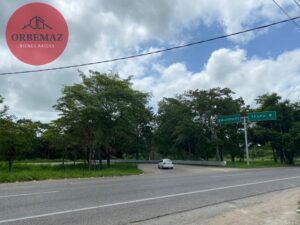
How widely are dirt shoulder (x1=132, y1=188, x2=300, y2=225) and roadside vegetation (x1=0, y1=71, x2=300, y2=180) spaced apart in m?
15.7

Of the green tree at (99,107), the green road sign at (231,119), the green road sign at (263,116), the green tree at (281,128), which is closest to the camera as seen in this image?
the green tree at (99,107)

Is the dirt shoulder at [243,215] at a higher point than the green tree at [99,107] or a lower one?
lower

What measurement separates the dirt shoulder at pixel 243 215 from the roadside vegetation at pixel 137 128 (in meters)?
15.7

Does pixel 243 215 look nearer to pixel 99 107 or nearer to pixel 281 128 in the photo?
pixel 99 107

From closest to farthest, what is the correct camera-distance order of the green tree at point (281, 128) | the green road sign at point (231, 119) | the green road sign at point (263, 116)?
the green road sign at point (263, 116), the green road sign at point (231, 119), the green tree at point (281, 128)

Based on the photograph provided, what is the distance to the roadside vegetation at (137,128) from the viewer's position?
107 ft

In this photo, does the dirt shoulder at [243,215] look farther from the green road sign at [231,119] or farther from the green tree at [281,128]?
the green tree at [281,128]

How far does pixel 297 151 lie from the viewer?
173 ft

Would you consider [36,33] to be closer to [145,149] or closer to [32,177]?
[32,177]

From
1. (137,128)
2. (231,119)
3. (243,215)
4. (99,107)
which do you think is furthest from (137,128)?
(243,215)

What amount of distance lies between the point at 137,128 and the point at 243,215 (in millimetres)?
52019

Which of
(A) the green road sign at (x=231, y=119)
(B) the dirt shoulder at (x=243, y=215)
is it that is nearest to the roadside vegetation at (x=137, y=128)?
(A) the green road sign at (x=231, y=119)

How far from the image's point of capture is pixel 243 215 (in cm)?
867

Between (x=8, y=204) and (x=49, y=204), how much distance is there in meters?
1.19
